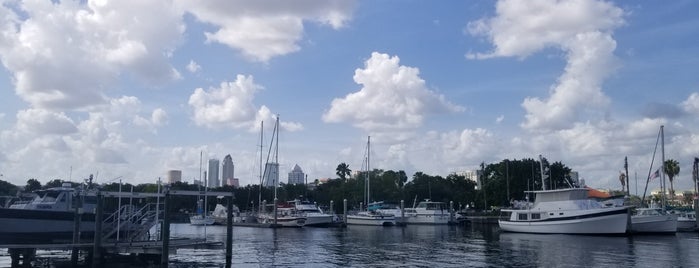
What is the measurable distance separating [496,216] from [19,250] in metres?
97.2

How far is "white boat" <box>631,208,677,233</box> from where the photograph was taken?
70688 millimetres

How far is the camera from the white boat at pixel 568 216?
230 feet

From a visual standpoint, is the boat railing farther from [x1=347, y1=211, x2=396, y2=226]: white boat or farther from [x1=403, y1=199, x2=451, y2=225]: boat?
[x1=403, y1=199, x2=451, y2=225]: boat

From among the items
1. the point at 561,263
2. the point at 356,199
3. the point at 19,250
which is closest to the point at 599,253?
the point at 561,263

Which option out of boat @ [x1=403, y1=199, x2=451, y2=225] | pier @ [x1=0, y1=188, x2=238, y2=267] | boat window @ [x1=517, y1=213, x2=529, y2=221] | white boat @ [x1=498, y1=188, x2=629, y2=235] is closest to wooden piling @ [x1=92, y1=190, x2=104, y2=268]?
pier @ [x1=0, y1=188, x2=238, y2=267]

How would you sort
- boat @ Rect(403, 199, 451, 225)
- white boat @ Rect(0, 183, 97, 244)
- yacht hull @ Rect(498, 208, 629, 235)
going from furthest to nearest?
boat @ Rect(403, 199, 451, 225), yacht hull @ Rect(498, 208, 629, 235), white boat @ Rect(0, 183, 97, 244)

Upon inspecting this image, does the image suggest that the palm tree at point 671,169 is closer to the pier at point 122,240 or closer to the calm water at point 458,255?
the calm water at point 458,255

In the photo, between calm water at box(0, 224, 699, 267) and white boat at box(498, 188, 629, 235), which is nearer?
calm water at box(0, 224, 699, 267)

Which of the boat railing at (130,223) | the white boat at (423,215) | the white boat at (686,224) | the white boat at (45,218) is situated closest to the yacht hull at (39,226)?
the white boat at (45,218)

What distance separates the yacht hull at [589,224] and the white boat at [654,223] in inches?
124

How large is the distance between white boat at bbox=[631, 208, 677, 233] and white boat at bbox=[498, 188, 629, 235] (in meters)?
3.10

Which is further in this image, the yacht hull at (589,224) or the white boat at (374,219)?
the white boat at (374,219)

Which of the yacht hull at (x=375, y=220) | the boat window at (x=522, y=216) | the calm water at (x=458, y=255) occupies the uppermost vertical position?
the boat window at (x=522, y=216)

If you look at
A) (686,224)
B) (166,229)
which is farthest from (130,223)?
(686,224)
